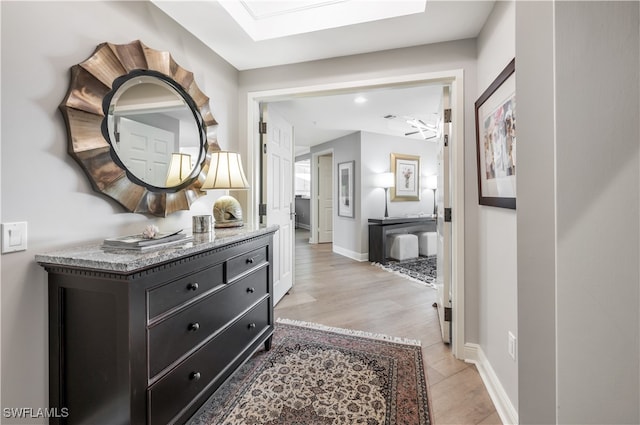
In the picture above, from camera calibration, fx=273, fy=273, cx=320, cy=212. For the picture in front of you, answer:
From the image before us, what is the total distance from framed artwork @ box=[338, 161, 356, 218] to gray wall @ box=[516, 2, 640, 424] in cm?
515

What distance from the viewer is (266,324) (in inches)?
81.4

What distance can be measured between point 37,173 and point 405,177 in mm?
5629

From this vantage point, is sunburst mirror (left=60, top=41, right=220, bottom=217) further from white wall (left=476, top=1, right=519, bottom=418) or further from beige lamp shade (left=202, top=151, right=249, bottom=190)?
white wall (left=476, top=1, right=519, bottom=418)

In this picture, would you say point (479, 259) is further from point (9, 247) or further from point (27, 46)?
point (27, 46)

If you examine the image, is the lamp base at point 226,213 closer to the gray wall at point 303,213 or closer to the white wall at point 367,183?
the white wall at point 367,183

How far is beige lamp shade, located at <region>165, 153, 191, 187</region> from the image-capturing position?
70.1 inches

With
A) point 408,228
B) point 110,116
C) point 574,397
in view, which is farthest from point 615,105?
point 408,228

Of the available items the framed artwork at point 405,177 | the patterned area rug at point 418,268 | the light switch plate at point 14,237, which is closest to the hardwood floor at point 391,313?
the patterned area rug at point 418,268

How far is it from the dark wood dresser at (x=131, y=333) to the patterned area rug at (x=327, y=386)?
27cm

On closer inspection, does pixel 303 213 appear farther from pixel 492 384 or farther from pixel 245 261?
pixel 492 384

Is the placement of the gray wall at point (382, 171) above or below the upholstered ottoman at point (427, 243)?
above

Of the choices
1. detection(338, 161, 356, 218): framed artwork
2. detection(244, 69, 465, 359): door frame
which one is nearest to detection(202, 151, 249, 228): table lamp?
detection(244, 69, 465, 359): door frame

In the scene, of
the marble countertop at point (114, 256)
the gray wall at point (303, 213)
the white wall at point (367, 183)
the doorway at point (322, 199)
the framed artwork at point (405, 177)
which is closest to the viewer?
the marble countertop at point (114, 256)

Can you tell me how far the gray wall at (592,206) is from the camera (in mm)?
333
